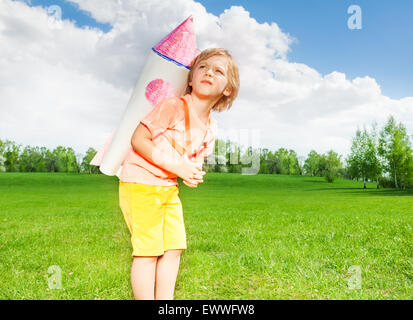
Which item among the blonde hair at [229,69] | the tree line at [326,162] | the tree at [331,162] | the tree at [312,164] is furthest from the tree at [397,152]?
the blonde hair at [229,69]

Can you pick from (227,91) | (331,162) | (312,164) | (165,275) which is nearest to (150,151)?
(227,91)

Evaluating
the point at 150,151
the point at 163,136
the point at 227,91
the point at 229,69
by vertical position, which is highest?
the point at 229,69

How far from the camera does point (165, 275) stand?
261 cm

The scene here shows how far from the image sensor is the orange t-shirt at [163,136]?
2.45 meters

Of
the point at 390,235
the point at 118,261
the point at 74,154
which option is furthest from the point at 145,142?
the point at 74,154

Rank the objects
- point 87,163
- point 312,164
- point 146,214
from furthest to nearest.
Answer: point 312,164 → point 87,163 → point 146,214

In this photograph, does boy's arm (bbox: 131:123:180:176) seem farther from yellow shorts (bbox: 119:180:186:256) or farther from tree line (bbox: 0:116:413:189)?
tree line (bbox: 0:116:413:189)

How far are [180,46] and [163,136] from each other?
76 centimetres

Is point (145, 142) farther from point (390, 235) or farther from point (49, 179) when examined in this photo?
point (49, 179)

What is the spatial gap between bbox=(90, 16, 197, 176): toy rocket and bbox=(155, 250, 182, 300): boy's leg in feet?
2.62

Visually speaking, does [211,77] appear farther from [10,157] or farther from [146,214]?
[10,157]

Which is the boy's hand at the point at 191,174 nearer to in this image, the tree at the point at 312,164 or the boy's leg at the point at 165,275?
the boy's leg at the point at 165,275

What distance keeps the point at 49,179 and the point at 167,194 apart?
46.5 meters

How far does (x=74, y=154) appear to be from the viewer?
219 ft
